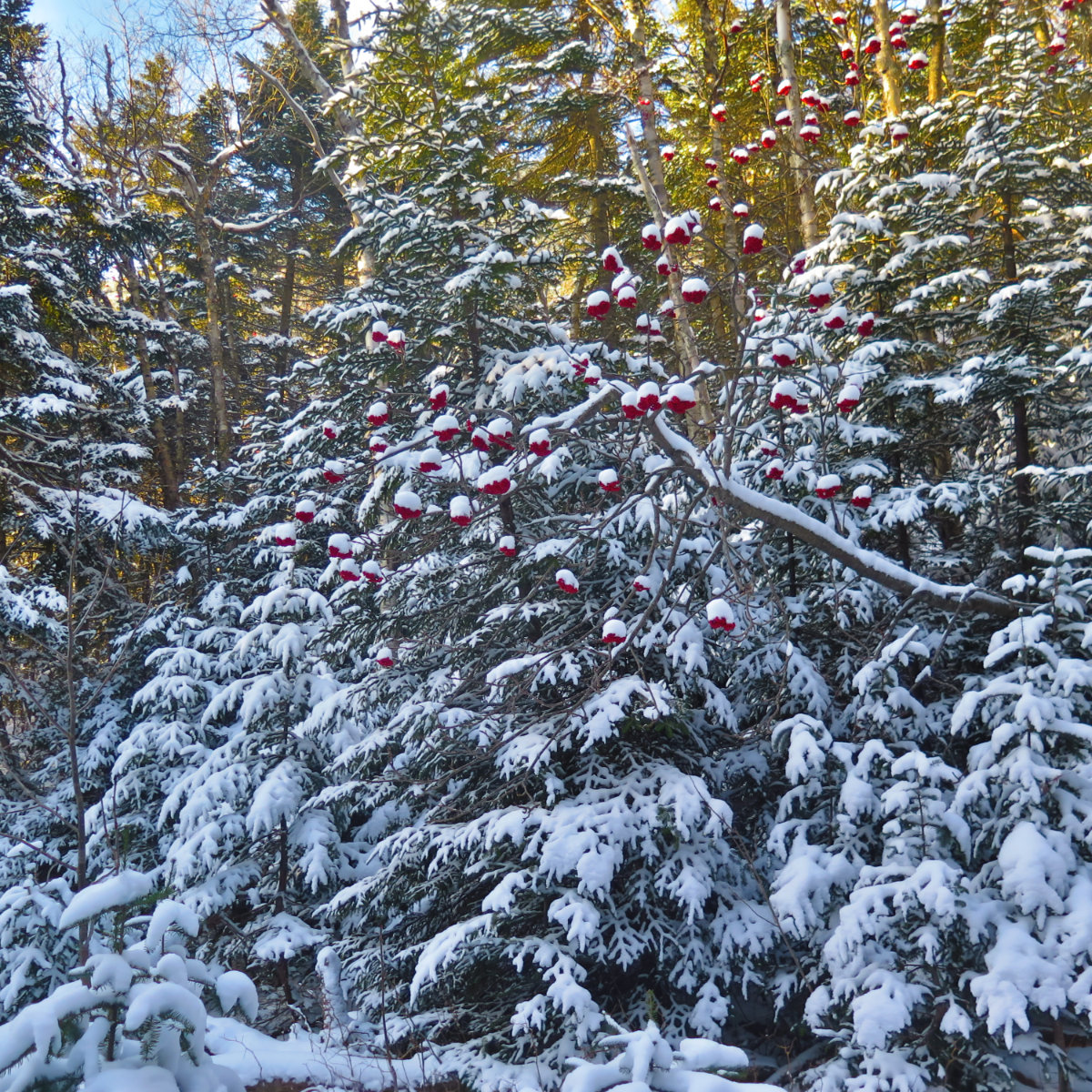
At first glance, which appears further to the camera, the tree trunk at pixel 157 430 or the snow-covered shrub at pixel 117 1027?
the tree trunk at pixel 157 430

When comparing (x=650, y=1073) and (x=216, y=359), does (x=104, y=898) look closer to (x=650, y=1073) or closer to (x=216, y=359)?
(x=650, y=1073)

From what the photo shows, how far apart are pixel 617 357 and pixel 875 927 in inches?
197

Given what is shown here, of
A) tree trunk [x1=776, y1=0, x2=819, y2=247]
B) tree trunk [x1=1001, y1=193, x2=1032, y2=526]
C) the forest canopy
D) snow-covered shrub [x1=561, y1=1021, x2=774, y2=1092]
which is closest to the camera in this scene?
snow-covered shrub [x1=561, y1=1021, x2=774, y2=1092]

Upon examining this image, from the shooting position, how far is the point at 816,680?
5926 millimetres

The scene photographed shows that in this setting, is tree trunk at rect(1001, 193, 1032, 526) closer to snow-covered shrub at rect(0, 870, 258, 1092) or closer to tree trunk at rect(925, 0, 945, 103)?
tree trunk at rect(925, 0, 945, 103)

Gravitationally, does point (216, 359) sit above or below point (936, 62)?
below

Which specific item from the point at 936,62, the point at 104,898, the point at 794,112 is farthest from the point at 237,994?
the point at 936,62

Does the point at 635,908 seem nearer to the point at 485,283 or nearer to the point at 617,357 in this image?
the point at 617,357

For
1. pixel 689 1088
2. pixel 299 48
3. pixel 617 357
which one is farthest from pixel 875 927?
pixel 299 48

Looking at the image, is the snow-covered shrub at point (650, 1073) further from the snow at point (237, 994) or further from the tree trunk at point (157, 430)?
the tree trunk at point (157, 430)

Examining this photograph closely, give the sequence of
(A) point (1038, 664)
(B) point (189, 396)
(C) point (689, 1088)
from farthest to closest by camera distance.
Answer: (B) point (189, 396) → (A) point (1038, 664) → (C) point (689, 1088)

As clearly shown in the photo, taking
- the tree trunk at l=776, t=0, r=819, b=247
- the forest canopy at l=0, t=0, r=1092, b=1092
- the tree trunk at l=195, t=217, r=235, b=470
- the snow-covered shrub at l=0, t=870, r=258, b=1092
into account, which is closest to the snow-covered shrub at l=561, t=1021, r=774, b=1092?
the forest canopy at l=0, t=0, r=1092, b=1092

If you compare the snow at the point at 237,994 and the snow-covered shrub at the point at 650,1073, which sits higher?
the snow at the point at 237,994

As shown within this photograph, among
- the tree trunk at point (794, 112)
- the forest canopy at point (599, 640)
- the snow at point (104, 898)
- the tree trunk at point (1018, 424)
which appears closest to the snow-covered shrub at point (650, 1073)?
the forest canopy at point (599, 640)
